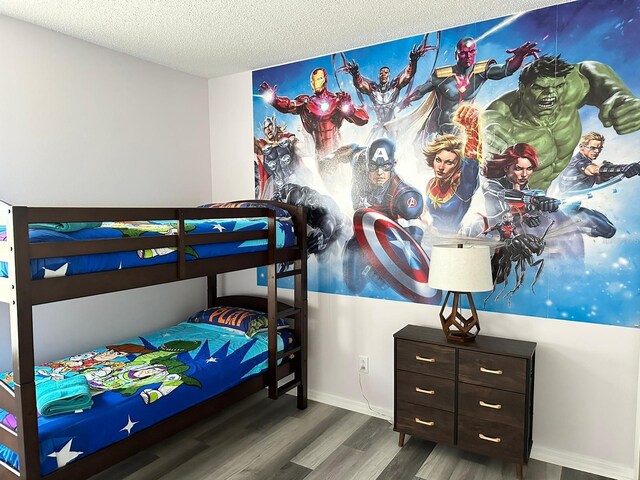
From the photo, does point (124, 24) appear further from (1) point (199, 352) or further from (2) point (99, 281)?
(1) point (199, 352)

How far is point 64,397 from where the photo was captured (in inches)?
75.4

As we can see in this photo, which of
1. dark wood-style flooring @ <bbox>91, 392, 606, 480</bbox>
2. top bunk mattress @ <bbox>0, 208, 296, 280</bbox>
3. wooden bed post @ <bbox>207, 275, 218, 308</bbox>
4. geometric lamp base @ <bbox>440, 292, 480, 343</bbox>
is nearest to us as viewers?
top bunk mattress @ <bbox>0, 208, 296, 280</bbox>

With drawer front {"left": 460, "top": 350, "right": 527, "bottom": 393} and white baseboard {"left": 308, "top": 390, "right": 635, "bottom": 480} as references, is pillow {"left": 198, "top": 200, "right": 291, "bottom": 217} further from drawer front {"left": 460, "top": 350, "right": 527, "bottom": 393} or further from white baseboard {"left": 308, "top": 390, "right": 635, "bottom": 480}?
white baseboard {"left": 308, "top": 390, "right": 635, "bottom": 480}

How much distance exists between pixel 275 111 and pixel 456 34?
1418mm

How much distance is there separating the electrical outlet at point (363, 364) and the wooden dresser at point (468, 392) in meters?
0.50

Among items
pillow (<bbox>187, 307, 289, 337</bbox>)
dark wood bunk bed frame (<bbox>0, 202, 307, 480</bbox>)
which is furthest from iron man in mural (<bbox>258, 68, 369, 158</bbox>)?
pillow (<bbox>187, 307, 289, 337</bbox>)

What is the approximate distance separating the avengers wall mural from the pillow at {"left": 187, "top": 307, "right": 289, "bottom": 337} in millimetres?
456

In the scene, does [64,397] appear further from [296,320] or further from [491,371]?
[491,371]

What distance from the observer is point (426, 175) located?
289cm

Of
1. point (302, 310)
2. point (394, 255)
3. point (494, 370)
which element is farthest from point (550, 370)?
point (302, 310)

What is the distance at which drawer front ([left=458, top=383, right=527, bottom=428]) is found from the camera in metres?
2.36

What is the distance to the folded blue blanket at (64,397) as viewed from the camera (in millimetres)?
1884

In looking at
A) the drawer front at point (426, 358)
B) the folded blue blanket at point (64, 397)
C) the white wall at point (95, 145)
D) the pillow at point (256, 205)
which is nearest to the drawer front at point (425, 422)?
the drawer front at point (426, 358)

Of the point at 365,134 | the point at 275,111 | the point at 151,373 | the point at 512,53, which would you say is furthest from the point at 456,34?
the point at 151,373
